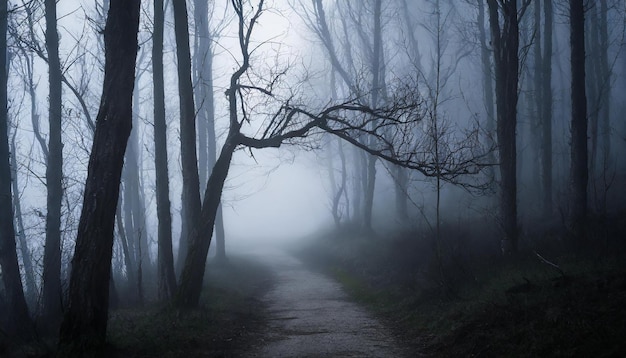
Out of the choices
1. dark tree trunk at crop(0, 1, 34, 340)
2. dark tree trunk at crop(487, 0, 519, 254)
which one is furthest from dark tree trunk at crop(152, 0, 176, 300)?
dark tree trunk at crop(487, 0, 519, 254)

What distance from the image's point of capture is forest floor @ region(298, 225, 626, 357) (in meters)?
6.12

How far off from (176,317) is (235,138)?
4386 millimetres

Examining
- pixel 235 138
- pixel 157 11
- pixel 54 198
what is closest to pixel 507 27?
pixel 235 138

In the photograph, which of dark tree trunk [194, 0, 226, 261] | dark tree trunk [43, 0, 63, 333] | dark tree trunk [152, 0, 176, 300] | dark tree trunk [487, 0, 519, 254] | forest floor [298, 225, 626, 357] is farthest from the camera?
dark tree trunk [194, 0, 226, 261]

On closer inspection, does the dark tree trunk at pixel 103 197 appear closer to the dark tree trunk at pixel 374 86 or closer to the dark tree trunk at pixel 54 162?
the dark tree trunk at pixel 54 162

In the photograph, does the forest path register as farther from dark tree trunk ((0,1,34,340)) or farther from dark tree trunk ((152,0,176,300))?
dark tree trunk ((0,1,34,340))

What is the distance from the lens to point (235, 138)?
1232 centimetres

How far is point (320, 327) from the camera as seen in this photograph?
10.8 meters

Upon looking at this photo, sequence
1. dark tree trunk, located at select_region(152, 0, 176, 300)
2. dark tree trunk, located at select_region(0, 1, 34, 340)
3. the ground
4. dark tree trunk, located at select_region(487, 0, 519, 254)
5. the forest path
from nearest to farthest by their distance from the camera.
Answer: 1. the ground
2. the forest path
3. dark tree trunk, located at select_region(0, 1, 34, 340)
4. dark tree trunk, located at select_region(487, 0, 519, 254)
5. dark tree trunk, located at select_region(152, 0, 176, 300)

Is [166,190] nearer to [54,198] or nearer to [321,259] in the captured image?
[54,198]

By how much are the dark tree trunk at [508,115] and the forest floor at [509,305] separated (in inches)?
33.6

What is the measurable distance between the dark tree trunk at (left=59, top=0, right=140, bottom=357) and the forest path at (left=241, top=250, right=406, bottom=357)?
2790 millimetres

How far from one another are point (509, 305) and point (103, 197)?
6.32 m

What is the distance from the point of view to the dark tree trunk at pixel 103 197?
6953mm
